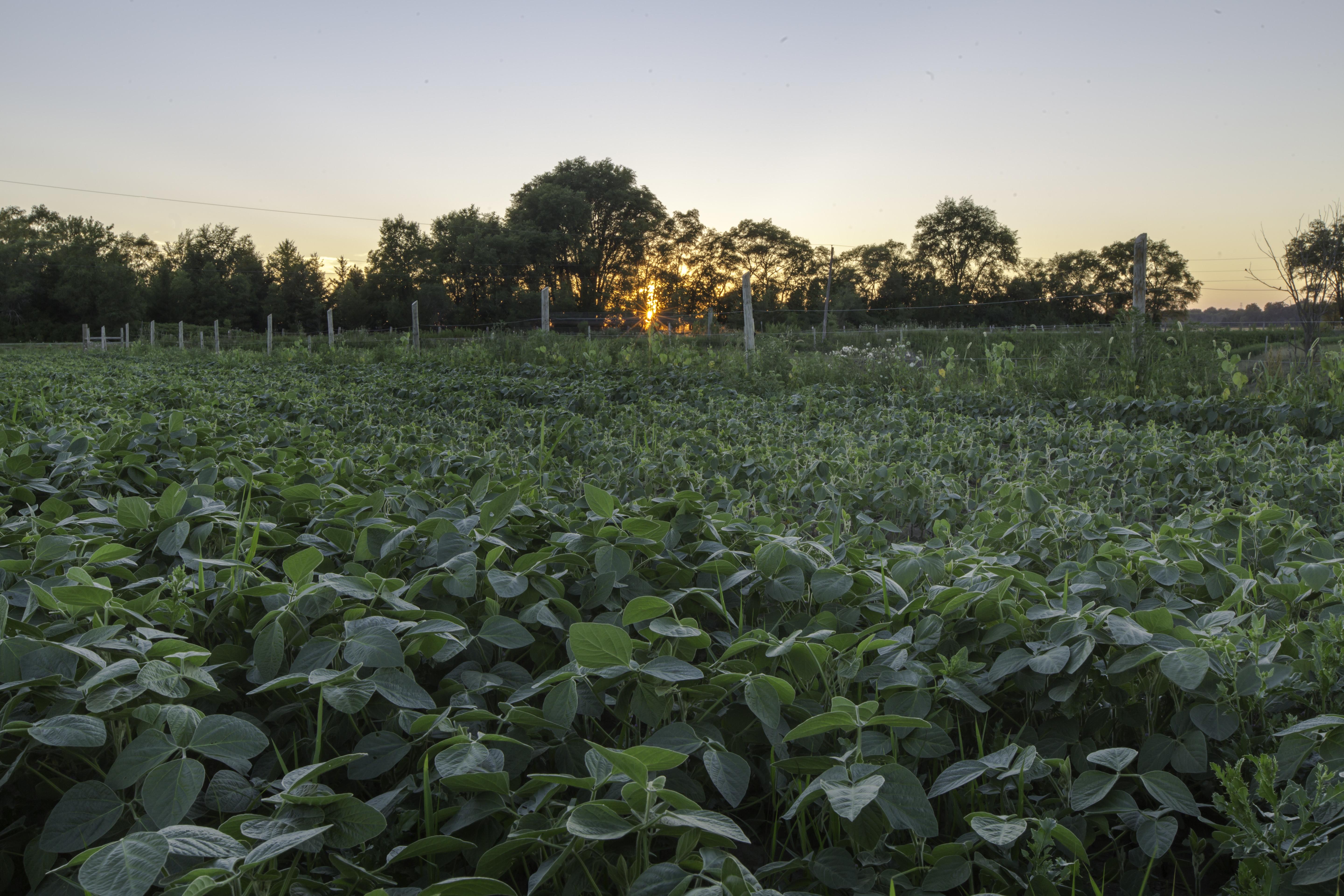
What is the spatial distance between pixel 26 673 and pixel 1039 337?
24336 mm

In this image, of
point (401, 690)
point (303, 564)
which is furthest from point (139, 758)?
point (303, 564)

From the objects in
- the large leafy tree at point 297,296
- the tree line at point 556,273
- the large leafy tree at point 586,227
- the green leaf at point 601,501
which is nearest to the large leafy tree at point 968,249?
the tree line at point 556,273

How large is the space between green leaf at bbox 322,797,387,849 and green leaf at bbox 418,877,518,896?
0.49 feet

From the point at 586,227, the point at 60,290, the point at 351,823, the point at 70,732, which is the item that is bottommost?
the point at 351,823

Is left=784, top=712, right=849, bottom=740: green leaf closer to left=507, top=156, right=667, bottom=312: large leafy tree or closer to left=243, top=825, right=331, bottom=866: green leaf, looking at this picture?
left=243, top=825, right=331, bottom=866: green leaf

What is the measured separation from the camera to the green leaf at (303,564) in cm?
141

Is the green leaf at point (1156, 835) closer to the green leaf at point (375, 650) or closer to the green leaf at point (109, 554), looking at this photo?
the green leaf at point (375, 650)

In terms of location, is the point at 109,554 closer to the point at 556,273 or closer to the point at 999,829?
the point at 999,829

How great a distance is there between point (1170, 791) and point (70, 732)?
1539 millimetres

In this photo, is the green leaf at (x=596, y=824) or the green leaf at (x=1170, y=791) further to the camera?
the green leaf at (x=1170, y=791)

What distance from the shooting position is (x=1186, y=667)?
48.1 inches

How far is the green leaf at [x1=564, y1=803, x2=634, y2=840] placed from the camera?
83cm

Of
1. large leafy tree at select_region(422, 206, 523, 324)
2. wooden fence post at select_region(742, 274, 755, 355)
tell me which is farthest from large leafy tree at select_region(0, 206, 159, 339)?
wooden fence post at select_region(742, 274, 755, 355)

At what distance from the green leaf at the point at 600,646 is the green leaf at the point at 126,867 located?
0.55 m
